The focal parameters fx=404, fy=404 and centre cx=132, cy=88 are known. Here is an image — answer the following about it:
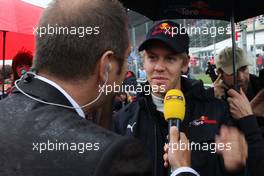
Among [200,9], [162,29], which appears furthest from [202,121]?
[200,9]

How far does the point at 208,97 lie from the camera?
2.47 m

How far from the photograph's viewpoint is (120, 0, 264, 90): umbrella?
291 cm

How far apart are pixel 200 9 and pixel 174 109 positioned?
125 cm

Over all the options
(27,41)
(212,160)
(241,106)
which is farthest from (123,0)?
(27,41)

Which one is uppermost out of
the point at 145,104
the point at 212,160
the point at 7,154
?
the point at 145,104

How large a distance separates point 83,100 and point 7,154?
0.34 meters

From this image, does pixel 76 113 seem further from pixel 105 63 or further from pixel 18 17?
pixel 18 17

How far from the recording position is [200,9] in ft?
9.80

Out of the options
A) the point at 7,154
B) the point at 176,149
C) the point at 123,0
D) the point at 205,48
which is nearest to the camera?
the point at 7,154

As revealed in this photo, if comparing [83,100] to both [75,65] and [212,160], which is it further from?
[212,160]

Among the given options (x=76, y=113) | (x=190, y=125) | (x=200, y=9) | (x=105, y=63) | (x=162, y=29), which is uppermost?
(x=200, y=9)

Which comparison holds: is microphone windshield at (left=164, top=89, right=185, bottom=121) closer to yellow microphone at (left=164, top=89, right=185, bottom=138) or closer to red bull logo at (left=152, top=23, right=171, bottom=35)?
yellow microphone at (left=164, top=89, right=185, bottom=138)

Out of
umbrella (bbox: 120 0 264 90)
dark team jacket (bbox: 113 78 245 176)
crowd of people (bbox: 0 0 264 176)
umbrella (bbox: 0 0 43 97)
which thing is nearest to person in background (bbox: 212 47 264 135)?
umbrella (bbox: 120 0 264 90)

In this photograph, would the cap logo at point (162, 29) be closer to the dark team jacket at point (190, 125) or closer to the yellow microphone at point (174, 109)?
the dark team jacket at point (190, 125)
